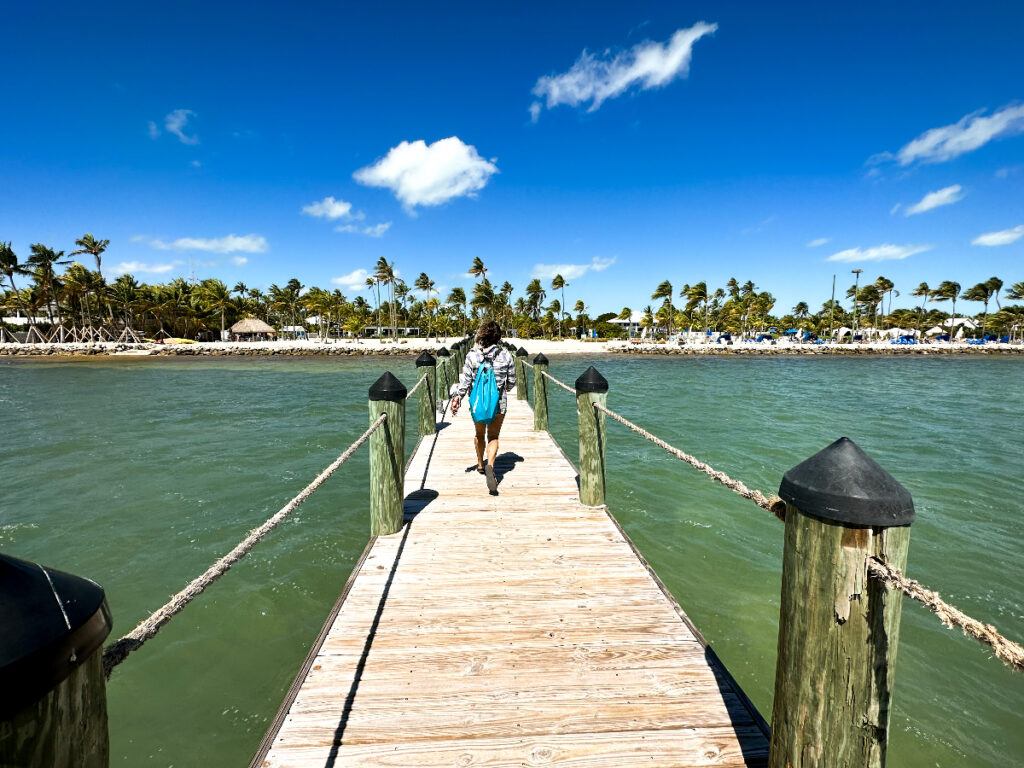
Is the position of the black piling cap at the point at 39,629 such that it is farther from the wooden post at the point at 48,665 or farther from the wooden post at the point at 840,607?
the wooden post at the point at 840,607

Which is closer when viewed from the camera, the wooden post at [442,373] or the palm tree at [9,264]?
the wooden post at [442,373]

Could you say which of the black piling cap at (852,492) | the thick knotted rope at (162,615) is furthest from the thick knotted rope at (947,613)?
the thick knotted rope at (162,615)

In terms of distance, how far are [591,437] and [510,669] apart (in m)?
2.73

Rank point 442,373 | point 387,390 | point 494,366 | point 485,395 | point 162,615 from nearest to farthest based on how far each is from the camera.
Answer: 1. point 162,615
2. point 387,390
3. point 485,395
4. point 494,366
5. point 442,373

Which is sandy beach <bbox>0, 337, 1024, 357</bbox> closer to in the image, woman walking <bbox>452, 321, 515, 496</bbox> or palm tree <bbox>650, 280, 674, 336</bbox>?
palm tree <bbox>650, 280, 674, 336</bbox>

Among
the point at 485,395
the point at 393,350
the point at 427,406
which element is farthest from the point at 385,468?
the point at 393,350

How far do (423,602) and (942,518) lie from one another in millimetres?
8840

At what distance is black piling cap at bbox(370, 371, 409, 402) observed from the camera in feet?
15.2

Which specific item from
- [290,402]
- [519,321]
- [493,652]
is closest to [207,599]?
[493,652]

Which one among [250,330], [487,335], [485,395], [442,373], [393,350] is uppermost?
[250,330]

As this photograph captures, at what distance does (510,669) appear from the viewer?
2.77 m

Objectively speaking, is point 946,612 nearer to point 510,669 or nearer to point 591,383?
point 510,669

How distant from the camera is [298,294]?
3519 inches

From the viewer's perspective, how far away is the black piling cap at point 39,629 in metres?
0.81
